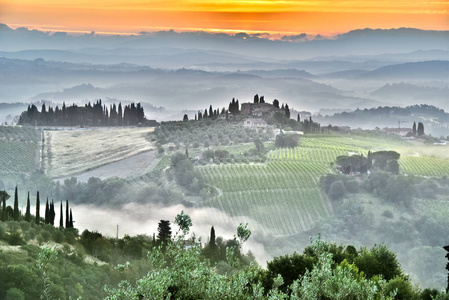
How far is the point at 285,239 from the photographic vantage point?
104ft

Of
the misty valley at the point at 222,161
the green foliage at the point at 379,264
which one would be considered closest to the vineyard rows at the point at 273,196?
the misty valley at the point at 222,161

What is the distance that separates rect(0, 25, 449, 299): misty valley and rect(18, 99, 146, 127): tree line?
0.15 m

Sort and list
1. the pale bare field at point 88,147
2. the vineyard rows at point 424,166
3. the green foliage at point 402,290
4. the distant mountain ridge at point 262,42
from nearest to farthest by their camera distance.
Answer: the green foliage at point 402,290 → the vineyard rows at point 424,166 → the pale bare field at point 88,147 → the distant mountain ridge at point 262,42

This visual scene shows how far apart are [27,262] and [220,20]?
147 feet

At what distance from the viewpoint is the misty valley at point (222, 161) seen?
15281 millimetres

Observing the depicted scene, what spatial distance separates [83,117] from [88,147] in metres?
2.75

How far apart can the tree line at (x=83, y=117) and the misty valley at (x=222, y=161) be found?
15 cm

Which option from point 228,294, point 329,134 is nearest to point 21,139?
point 329,134

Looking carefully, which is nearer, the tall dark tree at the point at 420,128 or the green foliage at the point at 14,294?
the green foliage at the point at 14,294

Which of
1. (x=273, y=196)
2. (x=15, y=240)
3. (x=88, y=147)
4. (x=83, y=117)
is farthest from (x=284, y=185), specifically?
(x=15, y=240)

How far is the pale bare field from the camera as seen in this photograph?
4325cm

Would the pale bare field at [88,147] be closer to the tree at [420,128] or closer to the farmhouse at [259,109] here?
the farmhouse at [259,109]

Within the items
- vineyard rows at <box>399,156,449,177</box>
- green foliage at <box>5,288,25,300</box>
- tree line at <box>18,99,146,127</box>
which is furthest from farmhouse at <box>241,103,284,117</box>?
green foliage at <box>5,288,25,300</box>

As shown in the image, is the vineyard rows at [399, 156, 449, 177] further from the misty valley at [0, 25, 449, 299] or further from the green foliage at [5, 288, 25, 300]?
the green foliage at [5, 288, 25, 300]
